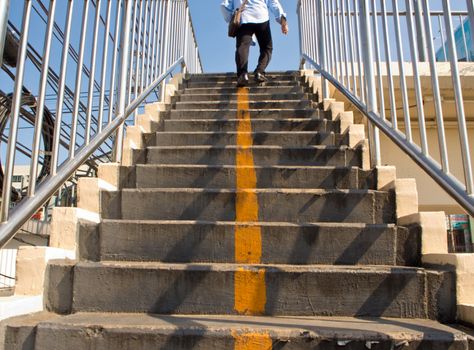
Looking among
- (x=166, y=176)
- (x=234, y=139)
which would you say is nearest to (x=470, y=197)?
(x=166, y=176)

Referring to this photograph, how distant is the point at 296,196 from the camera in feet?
7.78

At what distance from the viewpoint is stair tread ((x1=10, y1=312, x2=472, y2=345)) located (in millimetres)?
1452

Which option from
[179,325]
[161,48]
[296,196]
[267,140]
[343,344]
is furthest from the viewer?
[161,48]

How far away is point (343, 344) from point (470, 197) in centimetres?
75

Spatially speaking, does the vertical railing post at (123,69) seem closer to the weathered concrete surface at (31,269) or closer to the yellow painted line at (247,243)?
the yellow painted line at (247,243)

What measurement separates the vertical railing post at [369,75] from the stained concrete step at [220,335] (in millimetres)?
1407

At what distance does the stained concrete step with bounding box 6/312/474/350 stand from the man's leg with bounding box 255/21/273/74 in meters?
4.09

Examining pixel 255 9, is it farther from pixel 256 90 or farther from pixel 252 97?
pixel 252 97

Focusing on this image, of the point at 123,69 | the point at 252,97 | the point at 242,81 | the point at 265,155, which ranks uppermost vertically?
the point at 242,81

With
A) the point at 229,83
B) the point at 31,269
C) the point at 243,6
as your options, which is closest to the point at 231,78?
the point at 229,83

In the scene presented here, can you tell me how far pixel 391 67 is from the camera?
2607 millimetres

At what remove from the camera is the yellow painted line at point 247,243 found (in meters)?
1.77

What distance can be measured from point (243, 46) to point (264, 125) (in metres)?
1.74

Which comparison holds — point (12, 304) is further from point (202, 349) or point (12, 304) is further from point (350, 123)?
point (350, 123)
